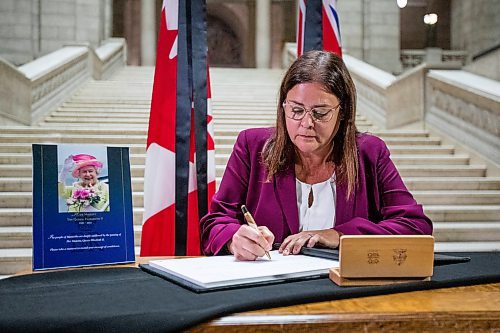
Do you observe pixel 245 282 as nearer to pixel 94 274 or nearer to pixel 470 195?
pixel 94 274

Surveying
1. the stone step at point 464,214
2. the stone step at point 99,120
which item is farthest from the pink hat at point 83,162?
the stone step at point 99,120

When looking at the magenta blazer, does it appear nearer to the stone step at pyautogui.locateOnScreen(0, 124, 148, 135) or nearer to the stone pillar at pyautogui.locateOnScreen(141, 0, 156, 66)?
the stone step at pyautogui.locateOnScreen(0, 124, 148, 135)

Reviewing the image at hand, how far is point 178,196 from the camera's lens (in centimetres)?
283

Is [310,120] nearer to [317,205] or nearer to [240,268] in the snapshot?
[317,205]

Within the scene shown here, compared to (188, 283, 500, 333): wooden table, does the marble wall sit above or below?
above

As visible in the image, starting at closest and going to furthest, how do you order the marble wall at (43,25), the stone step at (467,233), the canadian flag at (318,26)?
the canadian flag at (318,26)
the stone step at (467,233)
the marble wall at (43,25)

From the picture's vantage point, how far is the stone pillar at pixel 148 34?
19312 mm

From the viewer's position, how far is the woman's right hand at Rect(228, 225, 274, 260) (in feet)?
5.37

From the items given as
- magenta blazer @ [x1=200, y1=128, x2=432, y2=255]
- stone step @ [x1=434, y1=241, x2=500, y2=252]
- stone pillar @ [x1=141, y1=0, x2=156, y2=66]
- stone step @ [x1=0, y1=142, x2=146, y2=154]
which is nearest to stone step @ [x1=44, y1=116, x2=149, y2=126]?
stone step @ [x1=0, y1=142, x2=146, y2=154]

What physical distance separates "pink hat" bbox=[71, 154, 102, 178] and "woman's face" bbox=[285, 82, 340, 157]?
66 centimetres

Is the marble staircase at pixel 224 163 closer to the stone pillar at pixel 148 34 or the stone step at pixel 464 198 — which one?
the stone step at pixel 464 198

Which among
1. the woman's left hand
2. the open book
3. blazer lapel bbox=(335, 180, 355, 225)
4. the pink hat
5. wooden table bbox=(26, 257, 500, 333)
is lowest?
wooden table bbox=(26, 257, 500, 333)

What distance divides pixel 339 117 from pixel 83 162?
3.02 ft

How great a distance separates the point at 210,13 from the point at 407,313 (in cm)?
2519
